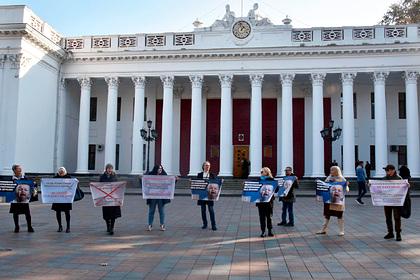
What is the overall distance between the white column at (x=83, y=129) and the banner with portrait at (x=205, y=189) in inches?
834

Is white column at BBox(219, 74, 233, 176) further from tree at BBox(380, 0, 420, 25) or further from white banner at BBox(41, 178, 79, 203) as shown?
white banner at BBox(41, 178, 79, 203)

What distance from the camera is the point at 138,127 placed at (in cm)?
3036

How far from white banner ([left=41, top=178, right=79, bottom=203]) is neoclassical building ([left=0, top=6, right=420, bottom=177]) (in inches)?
650

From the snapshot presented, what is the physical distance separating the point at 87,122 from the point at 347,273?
2716 cm

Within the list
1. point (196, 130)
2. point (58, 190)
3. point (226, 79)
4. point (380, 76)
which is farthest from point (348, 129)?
point (58, 190)

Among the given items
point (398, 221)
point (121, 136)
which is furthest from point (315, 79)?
point (398, 221)

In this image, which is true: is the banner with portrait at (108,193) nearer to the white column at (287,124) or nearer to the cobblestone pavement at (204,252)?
the cobblestone pavement at (204,252)

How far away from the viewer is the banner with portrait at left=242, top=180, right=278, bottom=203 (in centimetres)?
1010

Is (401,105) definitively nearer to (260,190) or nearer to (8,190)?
(260,190)

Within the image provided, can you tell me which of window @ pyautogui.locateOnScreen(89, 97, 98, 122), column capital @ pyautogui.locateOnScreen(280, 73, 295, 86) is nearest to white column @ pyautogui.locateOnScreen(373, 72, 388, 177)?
column capital @ pyautogui.locateOnScreen(280, 73, 295, 86)

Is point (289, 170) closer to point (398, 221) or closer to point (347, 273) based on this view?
point (398, 221)

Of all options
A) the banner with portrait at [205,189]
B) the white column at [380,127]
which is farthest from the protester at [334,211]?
the white column at [380,127]

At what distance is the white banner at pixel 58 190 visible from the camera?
10711mm

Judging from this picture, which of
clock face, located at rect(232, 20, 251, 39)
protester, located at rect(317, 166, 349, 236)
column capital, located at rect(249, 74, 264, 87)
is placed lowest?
protester, located at rect(317, 166, 349, 236)
